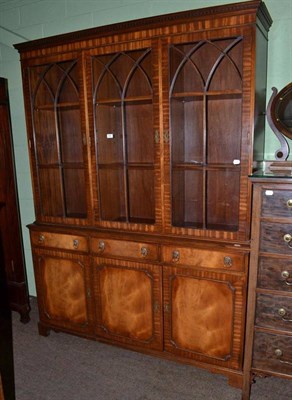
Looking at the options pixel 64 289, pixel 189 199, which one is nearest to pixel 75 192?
pixel 64 289

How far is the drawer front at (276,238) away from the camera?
1.62 meters

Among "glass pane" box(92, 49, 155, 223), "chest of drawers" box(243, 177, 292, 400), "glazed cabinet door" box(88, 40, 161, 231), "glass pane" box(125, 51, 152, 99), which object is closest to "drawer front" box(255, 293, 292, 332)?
"chest of drawers" box(243, 177, 292, 400)

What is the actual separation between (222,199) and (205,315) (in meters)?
0.74

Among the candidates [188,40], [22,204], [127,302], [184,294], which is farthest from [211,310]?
[22,204]

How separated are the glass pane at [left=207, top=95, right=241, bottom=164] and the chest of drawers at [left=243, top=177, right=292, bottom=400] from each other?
1.61ft

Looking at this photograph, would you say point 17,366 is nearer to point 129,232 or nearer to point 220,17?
point 129,232

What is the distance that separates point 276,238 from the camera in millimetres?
1648

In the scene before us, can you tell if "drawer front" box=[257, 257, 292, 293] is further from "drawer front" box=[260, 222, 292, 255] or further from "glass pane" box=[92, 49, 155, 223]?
"glass pane" box=[92, 49, 155, 223]

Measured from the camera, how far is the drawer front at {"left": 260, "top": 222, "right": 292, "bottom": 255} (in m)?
1.62

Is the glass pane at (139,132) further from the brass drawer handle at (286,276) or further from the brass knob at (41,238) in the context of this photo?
the brass drawer handle at (286,276)

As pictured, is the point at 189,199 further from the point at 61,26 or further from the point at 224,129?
the point at 61,26

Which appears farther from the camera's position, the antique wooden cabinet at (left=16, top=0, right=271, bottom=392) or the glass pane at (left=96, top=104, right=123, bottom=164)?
the glass pane at (left=96, top=104, right=123, bottom=164)

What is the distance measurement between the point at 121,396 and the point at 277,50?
2.28 meters

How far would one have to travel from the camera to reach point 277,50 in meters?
1.92
